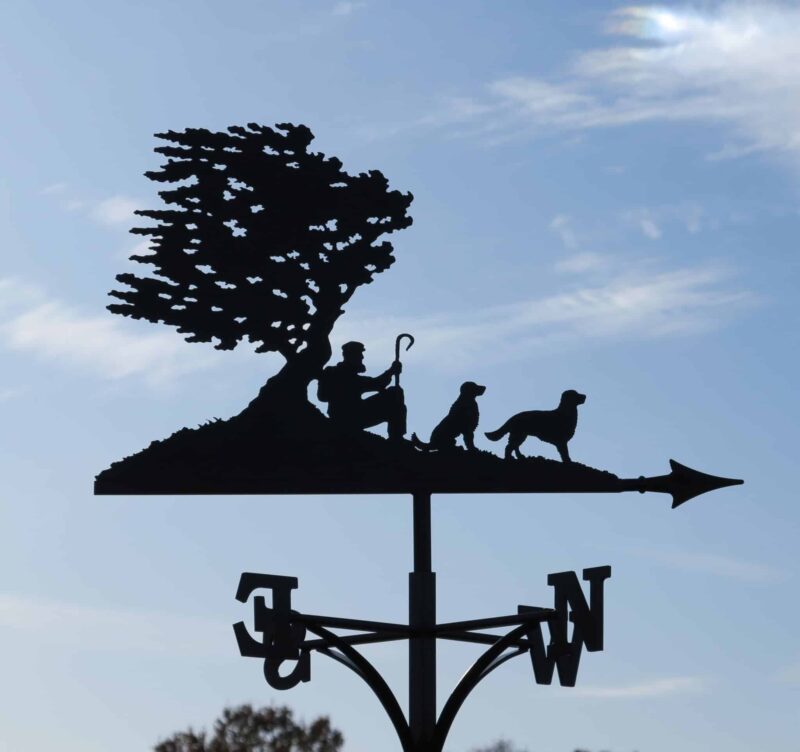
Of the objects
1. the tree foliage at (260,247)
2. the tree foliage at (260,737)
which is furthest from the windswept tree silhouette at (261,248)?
the tree foliage at (260,737)

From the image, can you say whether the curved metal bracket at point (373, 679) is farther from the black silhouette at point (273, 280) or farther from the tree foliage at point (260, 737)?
the tree foliage at point (260, 737)

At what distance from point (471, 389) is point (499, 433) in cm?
45

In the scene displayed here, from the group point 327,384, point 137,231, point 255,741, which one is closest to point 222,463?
point 327,384

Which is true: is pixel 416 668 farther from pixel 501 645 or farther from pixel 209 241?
pixel 209 241

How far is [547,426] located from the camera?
1731 cm

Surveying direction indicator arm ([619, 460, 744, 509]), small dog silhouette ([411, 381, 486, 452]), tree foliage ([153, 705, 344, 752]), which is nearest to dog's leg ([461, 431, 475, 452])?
small dog silhouette ([411, 381, 486, 452])

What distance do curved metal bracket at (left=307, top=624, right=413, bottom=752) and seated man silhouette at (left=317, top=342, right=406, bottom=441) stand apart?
1.76m

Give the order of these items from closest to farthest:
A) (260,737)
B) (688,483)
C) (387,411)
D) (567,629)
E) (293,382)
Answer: (567,629) < (688,483) < (387,411) < (293,382) < (260,737)

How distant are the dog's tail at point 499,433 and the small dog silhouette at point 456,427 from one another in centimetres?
19

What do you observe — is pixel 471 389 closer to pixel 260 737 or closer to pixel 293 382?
pixel 293 382

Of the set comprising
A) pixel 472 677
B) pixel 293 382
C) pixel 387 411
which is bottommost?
pixel 472 677

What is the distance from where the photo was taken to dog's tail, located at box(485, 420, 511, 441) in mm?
17188

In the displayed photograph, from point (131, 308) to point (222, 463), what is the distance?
2160 millimetres

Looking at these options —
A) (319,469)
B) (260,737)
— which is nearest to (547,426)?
(319,469)
